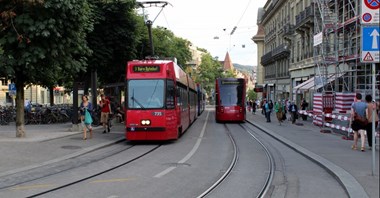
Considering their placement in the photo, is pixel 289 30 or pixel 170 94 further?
pixel 289 30

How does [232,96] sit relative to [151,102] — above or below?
above

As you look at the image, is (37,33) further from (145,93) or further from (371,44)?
(371,44)

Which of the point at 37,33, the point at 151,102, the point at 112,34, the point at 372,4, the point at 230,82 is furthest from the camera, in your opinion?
the point at 230,82

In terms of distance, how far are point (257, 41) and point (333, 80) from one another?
60.1m

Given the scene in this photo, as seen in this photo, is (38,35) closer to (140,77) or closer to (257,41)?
(140,77)

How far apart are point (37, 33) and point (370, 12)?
10.7 meters

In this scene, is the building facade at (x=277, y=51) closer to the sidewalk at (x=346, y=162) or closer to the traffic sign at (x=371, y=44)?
the sidewalk at (x=346, y=162)

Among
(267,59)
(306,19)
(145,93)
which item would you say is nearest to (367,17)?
(145,93)

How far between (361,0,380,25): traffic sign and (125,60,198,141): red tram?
9.06 metres

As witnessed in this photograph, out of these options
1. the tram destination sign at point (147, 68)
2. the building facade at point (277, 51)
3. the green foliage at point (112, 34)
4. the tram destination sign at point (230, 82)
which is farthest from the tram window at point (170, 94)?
the building facade at point (277, 51)

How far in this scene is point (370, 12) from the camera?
361 inches

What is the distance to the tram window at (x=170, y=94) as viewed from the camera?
1712 cm

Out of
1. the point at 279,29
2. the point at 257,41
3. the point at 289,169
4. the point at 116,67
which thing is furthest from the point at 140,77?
the point at 257,41

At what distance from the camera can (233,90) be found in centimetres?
3203
